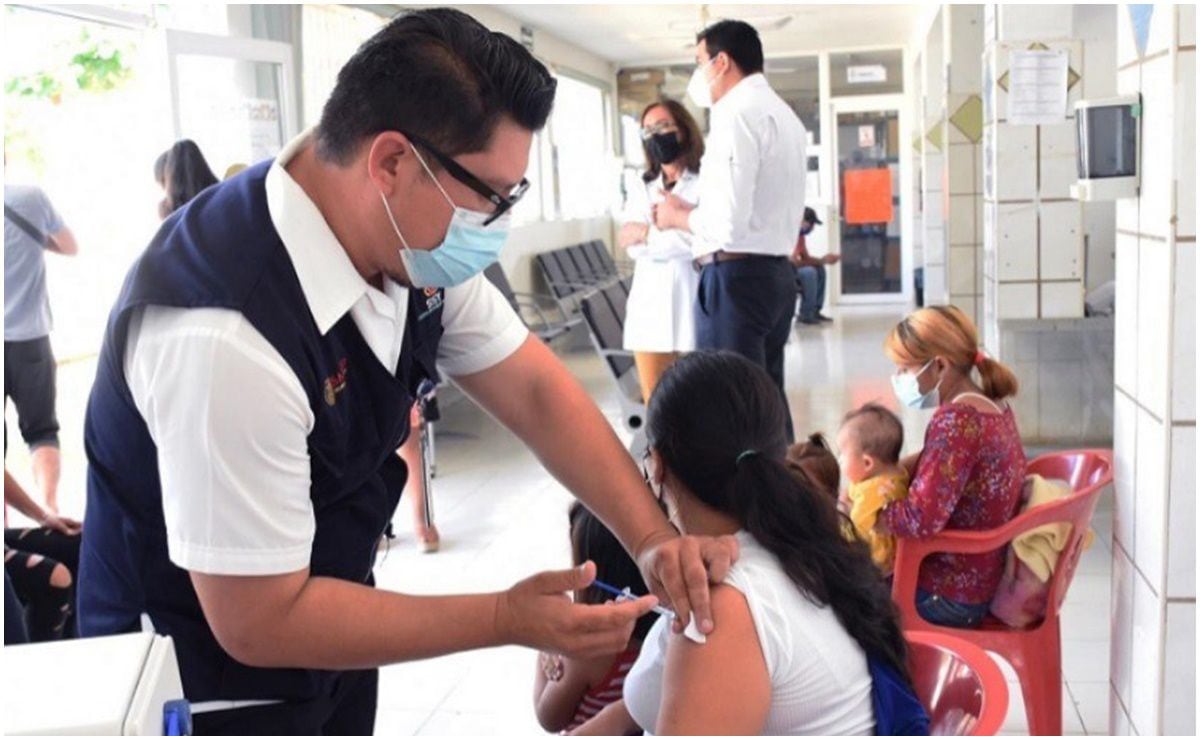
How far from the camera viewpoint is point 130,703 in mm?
737

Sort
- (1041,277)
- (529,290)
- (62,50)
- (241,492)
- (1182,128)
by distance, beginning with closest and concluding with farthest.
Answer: (241,492)
(1182,128)
(1041,277)
(62,50)
(529,290)

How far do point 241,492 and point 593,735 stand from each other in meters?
0.82

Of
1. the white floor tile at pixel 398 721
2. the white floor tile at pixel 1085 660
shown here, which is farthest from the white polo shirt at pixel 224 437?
the white floor tile at pixel 1085 660

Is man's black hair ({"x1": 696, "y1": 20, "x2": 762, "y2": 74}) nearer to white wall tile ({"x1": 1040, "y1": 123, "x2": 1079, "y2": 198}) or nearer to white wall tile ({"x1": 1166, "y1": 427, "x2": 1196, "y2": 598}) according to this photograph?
white wall tile ({"x1": 1040, "y1": 123, "x2": 1079, "y2": 198})

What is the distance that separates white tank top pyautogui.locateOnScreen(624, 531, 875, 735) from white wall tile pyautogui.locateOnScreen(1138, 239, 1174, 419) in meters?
0.87

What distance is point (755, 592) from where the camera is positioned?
143cm

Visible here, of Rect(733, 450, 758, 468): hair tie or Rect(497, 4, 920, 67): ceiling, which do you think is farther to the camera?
Rect(497, 4, 920, 67): ceiling

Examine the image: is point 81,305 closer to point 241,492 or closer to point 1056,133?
point 1056,133

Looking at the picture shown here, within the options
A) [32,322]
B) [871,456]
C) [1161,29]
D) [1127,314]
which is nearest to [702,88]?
[871,456]

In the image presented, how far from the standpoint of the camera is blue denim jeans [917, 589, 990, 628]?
246 centimetres

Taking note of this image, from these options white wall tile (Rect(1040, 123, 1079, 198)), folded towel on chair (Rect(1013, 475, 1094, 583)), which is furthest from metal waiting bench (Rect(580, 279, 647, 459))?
folded towel on chair (Rect(1013, 475, 1094, 583))

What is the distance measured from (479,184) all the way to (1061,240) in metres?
3.86

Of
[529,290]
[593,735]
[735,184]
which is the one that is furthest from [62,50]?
[593,735]

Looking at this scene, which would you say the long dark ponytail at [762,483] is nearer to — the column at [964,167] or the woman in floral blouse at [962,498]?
the woman in floral blouse at [962,498]
